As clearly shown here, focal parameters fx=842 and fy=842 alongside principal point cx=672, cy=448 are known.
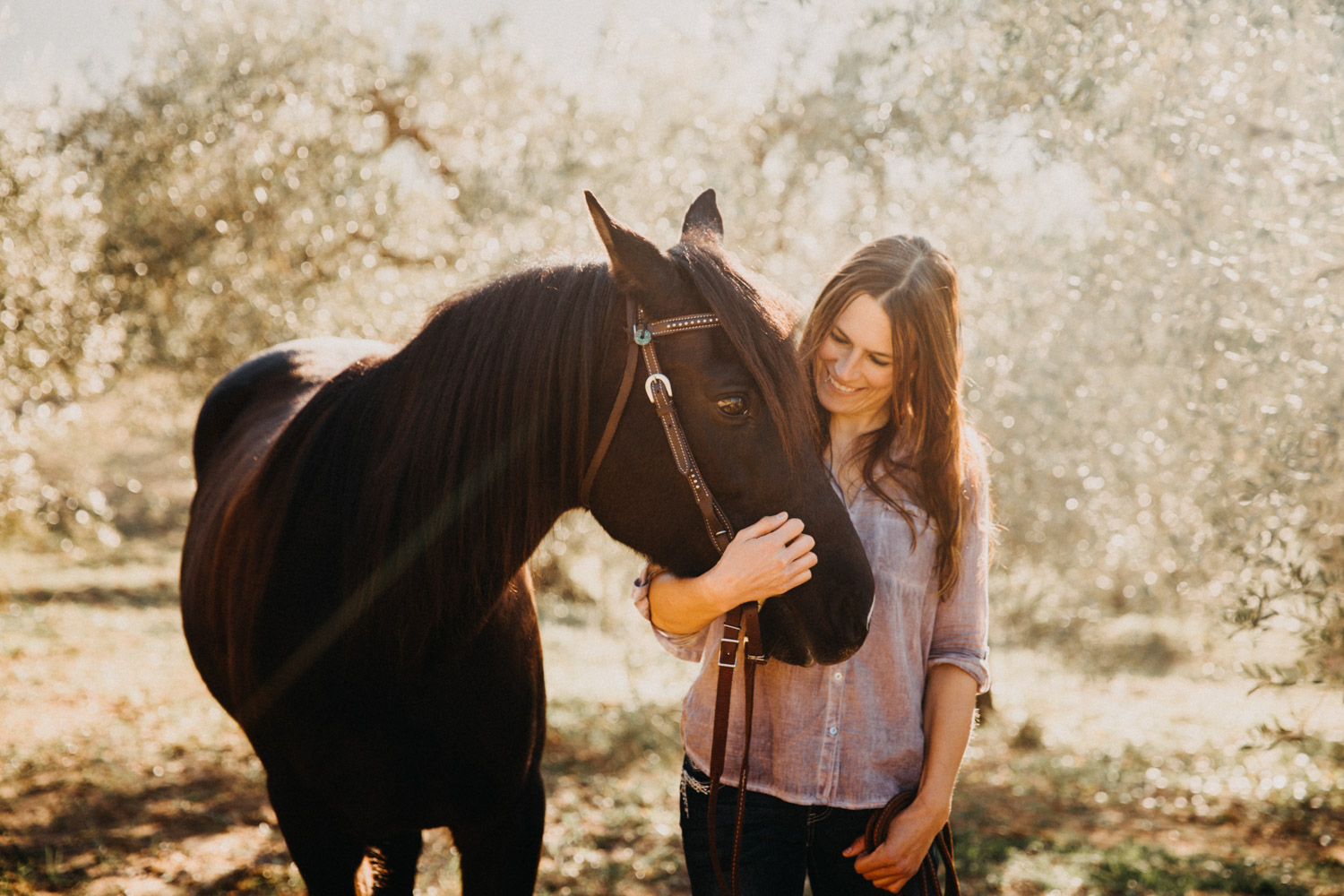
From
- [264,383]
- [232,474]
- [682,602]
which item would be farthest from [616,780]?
[682,602]

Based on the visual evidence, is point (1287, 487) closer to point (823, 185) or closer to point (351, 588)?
point (351, 588)

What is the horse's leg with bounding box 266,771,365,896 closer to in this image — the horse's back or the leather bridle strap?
the horse's back

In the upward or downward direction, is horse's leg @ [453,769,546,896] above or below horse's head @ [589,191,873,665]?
below

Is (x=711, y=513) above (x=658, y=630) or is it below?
above

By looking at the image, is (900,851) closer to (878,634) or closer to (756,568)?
(878,634)

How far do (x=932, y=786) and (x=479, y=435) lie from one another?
4.20ft

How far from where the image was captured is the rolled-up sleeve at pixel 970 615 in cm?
194

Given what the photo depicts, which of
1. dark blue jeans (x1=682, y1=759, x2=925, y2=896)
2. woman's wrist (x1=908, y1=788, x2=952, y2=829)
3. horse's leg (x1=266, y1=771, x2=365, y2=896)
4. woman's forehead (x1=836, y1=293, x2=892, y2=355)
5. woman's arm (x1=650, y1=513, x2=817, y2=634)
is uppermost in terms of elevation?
woman's forehead (x1=836, y1=293, x2=892, y2=355)

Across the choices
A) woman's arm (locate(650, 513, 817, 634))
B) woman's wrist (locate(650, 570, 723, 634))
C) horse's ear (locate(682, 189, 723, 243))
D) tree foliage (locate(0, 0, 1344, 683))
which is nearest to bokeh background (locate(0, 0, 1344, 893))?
tree foliage (locate(0, 0, 1344, 683))

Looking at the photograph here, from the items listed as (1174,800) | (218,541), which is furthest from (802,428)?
(1174,800)

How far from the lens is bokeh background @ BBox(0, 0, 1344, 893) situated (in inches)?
141

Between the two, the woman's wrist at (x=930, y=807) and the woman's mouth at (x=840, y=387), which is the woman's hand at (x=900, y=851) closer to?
the woman's wrist at (x=930, y=807)

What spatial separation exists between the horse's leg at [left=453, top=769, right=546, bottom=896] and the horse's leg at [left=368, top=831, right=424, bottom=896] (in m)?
0.35

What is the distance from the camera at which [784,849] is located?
1.89 m
